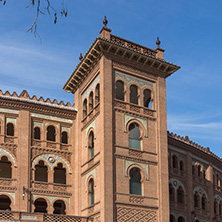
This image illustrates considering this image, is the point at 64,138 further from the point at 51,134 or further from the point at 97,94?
the point at 97,94

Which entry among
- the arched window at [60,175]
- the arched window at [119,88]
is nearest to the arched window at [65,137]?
the arched window at [60,175]

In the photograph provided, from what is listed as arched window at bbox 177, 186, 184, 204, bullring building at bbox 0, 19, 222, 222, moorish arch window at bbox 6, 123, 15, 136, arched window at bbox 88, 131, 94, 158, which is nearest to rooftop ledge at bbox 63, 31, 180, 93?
bullring building at bbox 0, 19, 222, 222

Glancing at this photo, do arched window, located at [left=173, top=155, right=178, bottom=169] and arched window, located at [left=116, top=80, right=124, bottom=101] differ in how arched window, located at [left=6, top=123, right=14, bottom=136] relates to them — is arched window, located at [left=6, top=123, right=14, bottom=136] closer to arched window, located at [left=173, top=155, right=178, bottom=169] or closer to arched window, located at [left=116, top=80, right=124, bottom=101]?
arched window, located at [left=116, top=80, right=124, bottom=101]

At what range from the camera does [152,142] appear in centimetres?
2834

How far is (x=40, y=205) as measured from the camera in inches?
1190

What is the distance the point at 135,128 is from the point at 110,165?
3.78m

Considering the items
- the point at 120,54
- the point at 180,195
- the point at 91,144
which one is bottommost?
the point at 180,195

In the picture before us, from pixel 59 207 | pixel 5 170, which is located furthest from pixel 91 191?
pixel 5 170

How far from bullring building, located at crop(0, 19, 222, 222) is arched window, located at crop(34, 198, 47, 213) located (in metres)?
0.07

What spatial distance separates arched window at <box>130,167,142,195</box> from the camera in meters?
26.5

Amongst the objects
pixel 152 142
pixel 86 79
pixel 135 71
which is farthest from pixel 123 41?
pixel 152 142

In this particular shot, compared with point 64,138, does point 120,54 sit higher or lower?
higher

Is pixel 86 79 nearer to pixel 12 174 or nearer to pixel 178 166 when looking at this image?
pixel 12 174

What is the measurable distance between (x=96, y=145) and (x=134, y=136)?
8.61 ft
